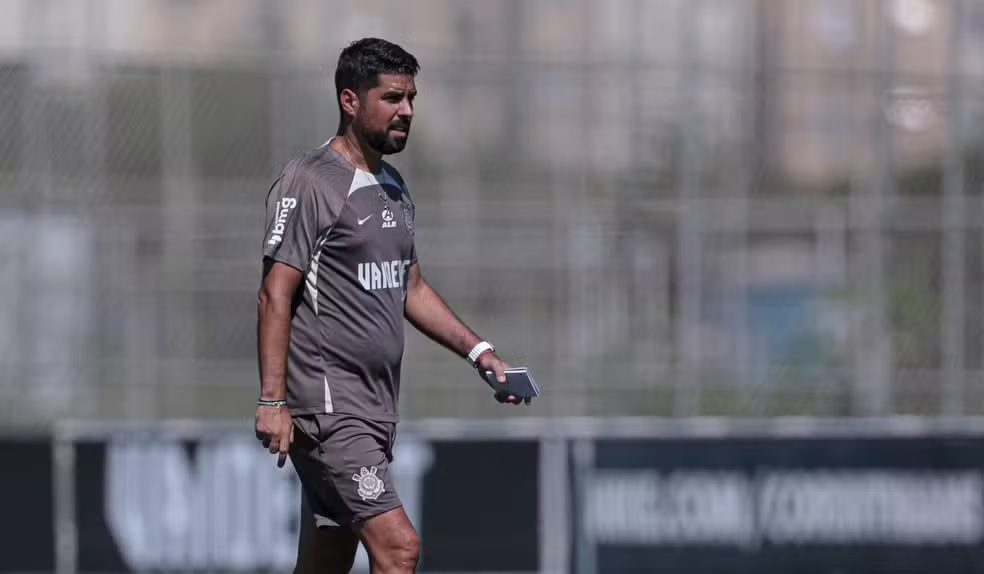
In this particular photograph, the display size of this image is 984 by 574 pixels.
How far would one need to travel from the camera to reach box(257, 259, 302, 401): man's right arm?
4875 mm

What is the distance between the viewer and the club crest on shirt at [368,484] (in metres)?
5.00

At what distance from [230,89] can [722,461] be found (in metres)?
6.54

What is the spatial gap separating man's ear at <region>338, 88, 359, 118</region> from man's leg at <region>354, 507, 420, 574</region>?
120 cm

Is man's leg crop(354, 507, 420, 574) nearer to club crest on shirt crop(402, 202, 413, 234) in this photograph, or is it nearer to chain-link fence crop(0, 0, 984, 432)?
club crest on shirt crop(402, 202, 413, 234)

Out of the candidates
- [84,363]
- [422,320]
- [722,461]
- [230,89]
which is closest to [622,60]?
[230,89]

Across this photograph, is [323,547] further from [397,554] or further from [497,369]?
[497,369]

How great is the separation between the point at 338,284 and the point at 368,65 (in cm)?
66

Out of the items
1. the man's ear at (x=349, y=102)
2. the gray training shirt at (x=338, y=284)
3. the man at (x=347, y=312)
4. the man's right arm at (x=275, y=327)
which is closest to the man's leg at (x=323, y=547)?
the man at (x=347, y=312)

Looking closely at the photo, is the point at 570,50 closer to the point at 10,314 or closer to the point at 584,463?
the point at 10,314

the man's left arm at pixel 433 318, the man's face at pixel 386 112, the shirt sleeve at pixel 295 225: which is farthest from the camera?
the man's left arm at pixel 433 318

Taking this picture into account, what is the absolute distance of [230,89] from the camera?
1353 cm

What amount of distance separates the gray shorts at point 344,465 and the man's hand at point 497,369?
364 millimetres

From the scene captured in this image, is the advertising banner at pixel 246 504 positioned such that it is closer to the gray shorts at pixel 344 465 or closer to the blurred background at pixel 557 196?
the gray shorts at pixel 344 465

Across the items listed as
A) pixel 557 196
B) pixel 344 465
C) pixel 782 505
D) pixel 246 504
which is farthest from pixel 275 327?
pixel 557 196
